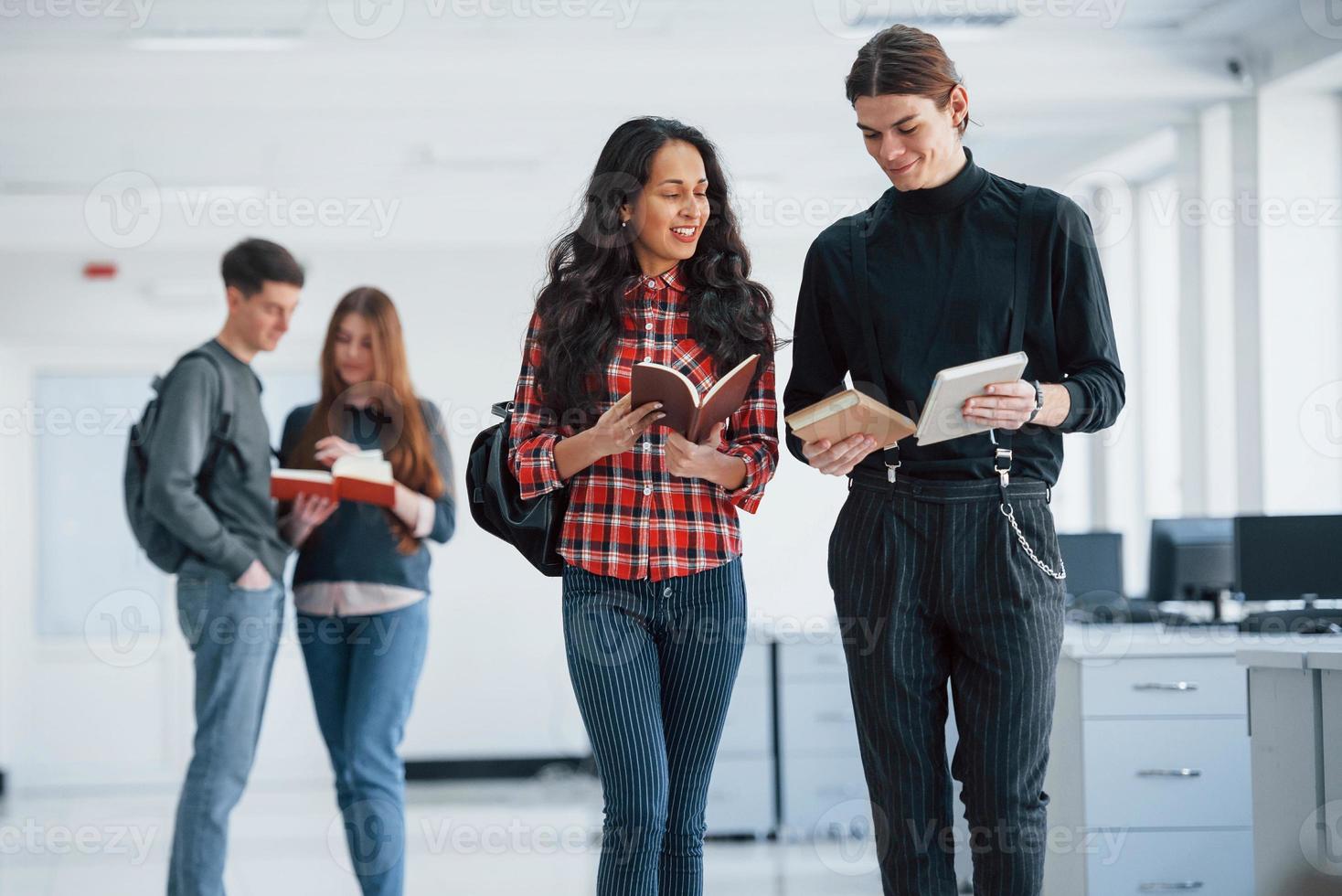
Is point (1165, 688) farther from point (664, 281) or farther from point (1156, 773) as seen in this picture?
point (664, 281)

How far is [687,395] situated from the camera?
190cm

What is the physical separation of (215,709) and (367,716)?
0.37 m

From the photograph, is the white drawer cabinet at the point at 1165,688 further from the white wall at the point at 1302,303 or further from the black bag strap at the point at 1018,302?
the white wall at the point at 1302,303

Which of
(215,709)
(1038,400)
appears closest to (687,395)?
(1038,400)

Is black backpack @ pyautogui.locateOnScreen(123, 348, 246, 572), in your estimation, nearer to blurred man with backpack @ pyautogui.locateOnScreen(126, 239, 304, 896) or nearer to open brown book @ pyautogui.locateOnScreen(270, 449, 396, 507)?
blurred man with backpack @ pyautogui.locateOnScreen(126, 239, 304, 896)

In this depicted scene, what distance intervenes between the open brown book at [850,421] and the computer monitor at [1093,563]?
3.05m

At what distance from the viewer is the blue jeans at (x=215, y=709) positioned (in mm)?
3066

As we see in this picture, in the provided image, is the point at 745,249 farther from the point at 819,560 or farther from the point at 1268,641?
the point at 819,560

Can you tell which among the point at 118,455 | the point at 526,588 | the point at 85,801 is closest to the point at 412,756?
the point at 526,588

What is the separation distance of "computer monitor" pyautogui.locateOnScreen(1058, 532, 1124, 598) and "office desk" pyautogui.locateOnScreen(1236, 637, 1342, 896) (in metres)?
1.88

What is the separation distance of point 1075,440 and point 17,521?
5.97 metres

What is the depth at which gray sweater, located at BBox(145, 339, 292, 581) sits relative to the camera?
10.1ft

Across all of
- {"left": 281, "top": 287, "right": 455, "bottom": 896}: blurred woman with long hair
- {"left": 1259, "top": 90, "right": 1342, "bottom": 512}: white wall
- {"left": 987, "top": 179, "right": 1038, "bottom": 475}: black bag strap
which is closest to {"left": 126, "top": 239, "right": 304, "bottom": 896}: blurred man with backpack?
{"left": 281, "top": 287, "right": 455, "bottom": 896}: blurred woman with long hair

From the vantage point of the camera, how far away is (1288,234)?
507 centimetres
